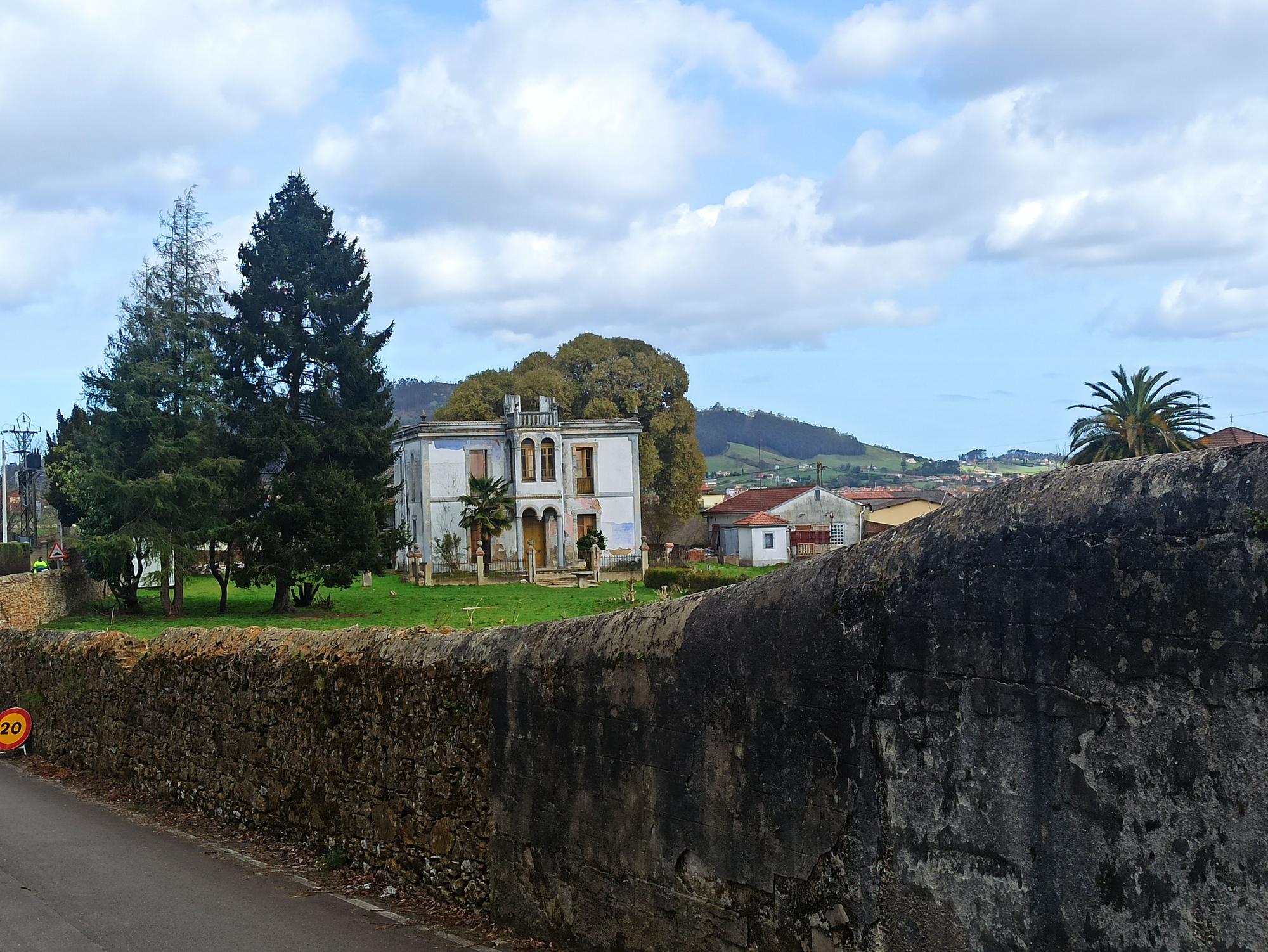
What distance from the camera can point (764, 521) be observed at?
61.4 meters

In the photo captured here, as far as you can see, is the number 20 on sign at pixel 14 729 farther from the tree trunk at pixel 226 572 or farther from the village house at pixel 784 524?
the village house at pixel 784 524

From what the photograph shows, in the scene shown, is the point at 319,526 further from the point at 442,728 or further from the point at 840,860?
the point at 840,860

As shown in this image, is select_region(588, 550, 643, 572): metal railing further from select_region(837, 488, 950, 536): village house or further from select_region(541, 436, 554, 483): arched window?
select_region(837, 488, 950, 536): village house

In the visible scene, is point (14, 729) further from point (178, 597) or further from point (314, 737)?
point (178, 597)

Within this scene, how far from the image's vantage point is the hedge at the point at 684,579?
44.4m

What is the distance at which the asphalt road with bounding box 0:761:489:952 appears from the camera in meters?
7.39

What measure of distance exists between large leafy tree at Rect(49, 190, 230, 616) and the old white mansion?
22.8 m

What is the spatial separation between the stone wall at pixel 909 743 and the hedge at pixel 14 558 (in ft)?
141

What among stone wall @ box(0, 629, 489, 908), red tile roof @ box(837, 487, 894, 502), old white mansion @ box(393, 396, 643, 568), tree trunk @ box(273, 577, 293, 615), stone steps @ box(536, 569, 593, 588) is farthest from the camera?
red tile roof @ box(837, 487, 894, 502)

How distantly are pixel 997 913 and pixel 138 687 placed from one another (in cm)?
995

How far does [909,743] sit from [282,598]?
36160 mm

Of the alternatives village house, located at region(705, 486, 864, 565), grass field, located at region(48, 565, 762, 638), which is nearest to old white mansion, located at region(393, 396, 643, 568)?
village house, located at region(705, 486, 864, 565)

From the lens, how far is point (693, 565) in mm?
53719

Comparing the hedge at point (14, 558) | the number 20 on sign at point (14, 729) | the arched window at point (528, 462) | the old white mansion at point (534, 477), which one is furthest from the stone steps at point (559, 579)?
the number 20 on sign at point (14, 729)
